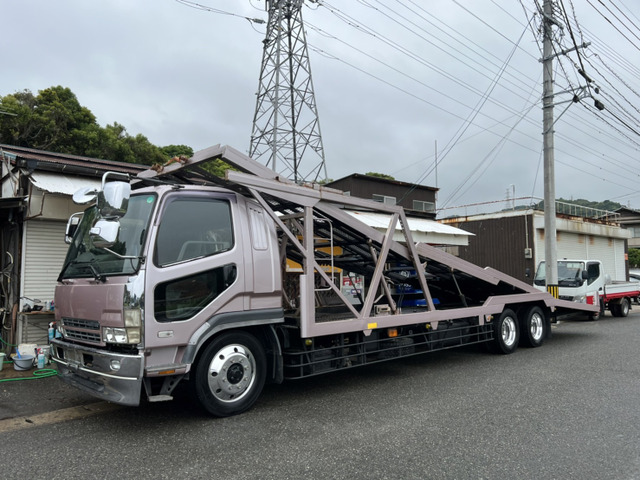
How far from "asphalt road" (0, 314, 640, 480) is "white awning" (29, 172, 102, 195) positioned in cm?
297

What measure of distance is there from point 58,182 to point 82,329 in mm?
4107

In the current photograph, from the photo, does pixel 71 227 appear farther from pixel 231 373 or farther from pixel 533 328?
pixel 533 328

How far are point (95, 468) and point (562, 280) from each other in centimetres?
1464

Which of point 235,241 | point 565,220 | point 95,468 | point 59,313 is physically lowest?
point 95,468

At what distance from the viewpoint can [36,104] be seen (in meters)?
23.6

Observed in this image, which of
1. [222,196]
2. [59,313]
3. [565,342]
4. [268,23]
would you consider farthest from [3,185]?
[268,23]

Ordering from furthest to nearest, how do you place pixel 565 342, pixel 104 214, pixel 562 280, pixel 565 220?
pixel 565 220
pixel 562 280
pixel 565 342
pixel 104 214

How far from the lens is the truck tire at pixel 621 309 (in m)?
16.0

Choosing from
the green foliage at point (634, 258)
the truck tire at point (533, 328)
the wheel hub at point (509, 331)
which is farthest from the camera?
the green foliage at point (634, 258)

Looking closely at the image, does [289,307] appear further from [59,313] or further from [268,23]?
[268,23]

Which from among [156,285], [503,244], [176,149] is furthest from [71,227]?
[176,149]

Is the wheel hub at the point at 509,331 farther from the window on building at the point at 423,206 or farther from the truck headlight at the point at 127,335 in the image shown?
the window on building at the point at 423,206

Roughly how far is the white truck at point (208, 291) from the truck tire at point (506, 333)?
2310 millimetres

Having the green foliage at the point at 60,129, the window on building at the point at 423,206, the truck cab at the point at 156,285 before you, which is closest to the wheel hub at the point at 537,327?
the truck cab at the point at 156,285
